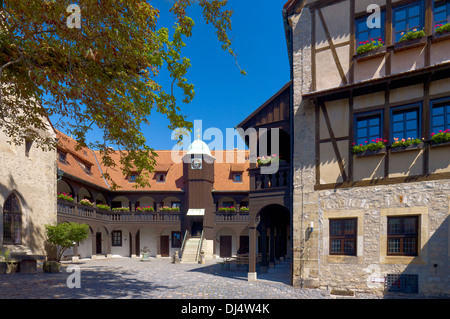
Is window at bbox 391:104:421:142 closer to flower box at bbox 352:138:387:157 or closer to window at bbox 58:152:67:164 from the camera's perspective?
flower box at bbox 352:138:387:157

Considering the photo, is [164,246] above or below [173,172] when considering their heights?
below

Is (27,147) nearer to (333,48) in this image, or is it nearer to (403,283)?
(333,48)

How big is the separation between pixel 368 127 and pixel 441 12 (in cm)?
398

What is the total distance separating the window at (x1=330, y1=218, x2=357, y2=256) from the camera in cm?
1108

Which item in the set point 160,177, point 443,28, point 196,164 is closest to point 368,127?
point 443,28

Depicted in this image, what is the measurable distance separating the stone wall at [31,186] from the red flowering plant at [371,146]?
16641 millimetres

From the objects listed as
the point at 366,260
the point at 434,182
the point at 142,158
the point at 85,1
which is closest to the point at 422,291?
the point at 366,260

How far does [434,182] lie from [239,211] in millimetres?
20821

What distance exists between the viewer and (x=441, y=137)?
31.0 feet

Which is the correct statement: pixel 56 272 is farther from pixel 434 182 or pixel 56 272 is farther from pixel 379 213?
pixel 434 182

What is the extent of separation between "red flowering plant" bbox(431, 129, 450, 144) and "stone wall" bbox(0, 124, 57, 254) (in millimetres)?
18716

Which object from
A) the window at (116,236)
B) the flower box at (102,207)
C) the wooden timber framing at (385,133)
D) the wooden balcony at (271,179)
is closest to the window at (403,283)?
the wooden timber framing at (385,133)

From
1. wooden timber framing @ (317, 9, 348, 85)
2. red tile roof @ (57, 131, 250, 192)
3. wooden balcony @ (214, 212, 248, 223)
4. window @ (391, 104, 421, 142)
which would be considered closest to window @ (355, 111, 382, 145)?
window @ (391, 104, 421, 142)

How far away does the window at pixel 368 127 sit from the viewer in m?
10.9
